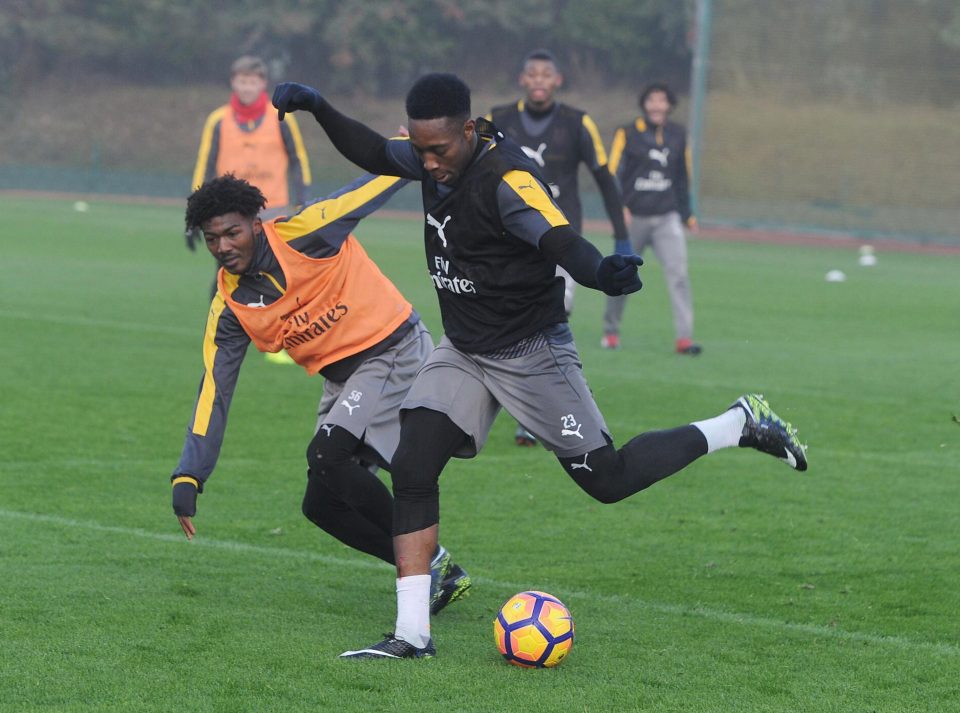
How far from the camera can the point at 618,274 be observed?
171 inches

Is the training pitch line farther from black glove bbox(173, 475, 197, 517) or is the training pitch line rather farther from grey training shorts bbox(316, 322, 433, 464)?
black glove bbox(173, 475, 197, 517)

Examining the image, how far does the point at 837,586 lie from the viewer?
5.91m

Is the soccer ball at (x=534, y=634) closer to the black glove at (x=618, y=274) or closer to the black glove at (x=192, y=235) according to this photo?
the black glove at (x=618, y=274)

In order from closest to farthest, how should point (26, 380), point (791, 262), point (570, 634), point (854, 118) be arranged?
point (570, 634) < point (26, 380) < point (791, 262) < point (854, 118)

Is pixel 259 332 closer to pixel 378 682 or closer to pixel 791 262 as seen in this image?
pixel 378 682

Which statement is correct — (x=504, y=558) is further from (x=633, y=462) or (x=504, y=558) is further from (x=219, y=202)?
(x=219, y=202)

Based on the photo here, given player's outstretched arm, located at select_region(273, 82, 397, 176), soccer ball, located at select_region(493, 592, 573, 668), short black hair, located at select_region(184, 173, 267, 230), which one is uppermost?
player's outstretched arm, located at select_region(273, 82, 397, 176)

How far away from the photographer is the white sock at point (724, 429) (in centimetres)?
546

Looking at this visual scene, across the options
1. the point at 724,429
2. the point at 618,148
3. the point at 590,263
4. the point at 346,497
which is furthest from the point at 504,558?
the point at 618,148

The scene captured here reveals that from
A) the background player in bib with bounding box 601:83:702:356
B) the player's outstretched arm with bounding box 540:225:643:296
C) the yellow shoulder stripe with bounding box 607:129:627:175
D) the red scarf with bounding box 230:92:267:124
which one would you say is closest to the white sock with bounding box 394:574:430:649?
the player's outstretched arm with bounding box 540:225:643:296

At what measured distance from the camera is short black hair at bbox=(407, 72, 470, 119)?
15.3 ft

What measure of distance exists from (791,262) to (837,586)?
1973cm

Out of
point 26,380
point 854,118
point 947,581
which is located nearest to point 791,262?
point 854,118

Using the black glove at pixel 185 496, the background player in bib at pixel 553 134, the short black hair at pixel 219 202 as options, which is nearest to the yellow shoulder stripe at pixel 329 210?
the short black hair at pixel 219 202
